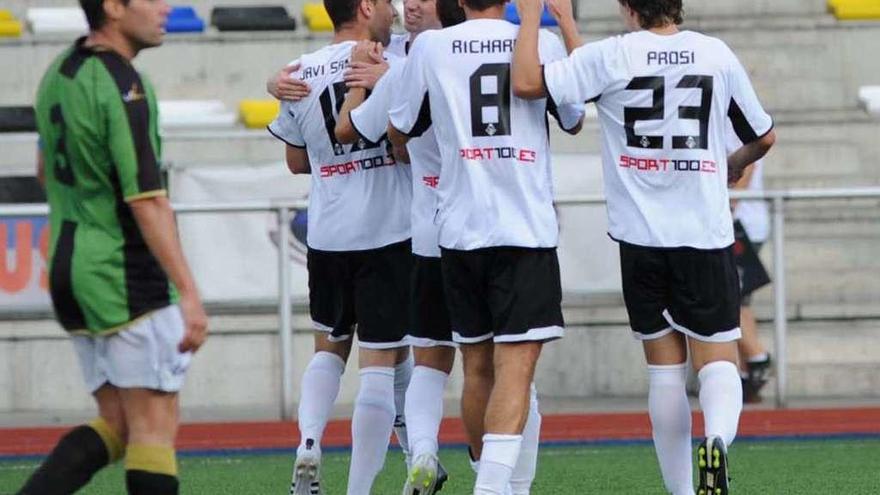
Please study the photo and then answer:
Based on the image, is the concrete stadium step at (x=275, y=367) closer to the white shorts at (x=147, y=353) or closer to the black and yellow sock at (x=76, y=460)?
the black and yellow sock at (x=76, y=460)

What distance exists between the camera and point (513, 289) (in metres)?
7.10

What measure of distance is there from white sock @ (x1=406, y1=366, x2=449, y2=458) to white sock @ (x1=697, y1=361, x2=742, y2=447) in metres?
1.06

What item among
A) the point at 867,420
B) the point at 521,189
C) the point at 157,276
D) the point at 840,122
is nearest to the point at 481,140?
the point at 521,189

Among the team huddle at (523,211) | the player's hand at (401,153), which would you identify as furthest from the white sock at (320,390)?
the player's hand at (401,153)

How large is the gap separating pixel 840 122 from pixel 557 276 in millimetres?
9057

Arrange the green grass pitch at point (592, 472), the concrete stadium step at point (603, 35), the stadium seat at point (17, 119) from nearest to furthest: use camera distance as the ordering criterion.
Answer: the green grass pitch at point (592, 472)
the stadium seat at point (17, 119)
the concrete stadium step at point (603, 35)

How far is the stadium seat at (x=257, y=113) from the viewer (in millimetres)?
15414

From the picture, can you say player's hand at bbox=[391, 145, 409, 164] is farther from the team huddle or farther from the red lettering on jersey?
the red lettering on jersey

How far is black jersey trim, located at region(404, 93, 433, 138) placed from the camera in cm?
727

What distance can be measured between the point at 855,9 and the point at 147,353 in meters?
11.8

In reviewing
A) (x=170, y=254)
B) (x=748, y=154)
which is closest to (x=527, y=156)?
(x=748, y=154)

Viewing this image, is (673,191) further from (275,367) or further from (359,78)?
(275,367)

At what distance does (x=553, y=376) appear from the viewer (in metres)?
13.6

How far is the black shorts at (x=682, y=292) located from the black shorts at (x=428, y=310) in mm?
791
